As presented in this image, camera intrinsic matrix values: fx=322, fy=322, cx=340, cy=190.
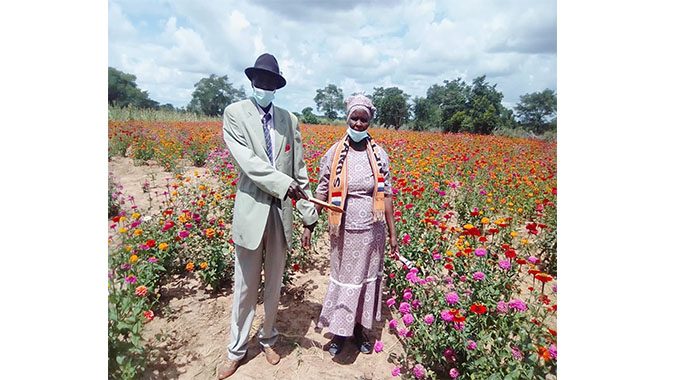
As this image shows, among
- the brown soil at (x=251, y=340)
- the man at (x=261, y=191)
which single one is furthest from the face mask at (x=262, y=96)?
the brown soil at (x=251, y=340)

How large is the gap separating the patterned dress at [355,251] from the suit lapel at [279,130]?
0.99 feet

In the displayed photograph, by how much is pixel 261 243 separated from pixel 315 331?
38.5 inches

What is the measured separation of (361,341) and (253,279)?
925 millimetres

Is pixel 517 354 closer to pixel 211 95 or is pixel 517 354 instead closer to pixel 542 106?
pixel 542 106

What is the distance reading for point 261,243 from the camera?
1.93m

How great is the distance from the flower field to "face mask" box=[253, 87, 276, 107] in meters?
1.22

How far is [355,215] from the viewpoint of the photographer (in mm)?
2006

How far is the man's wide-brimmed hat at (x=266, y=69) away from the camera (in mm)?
1765

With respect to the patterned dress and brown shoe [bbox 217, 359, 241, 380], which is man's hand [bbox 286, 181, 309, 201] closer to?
the patterned dress

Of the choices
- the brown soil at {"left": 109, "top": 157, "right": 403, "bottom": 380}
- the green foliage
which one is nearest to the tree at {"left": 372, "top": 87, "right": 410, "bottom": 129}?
the green foliage

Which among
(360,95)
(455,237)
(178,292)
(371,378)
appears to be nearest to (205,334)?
(178,292)

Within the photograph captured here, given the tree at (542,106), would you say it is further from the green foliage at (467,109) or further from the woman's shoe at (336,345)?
the green foliage at (467,109)

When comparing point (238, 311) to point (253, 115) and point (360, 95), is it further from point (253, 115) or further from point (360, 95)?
point (360, 95)
